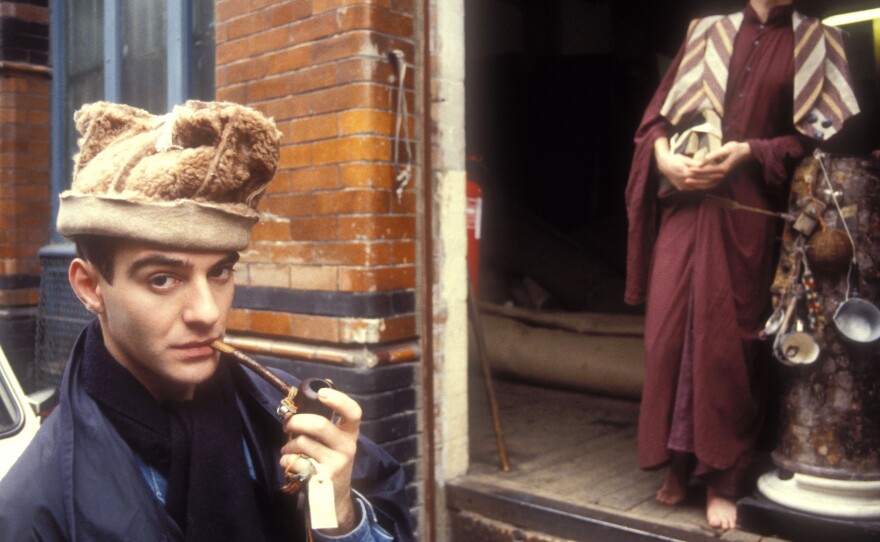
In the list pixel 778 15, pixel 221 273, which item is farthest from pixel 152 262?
pixel 778 15

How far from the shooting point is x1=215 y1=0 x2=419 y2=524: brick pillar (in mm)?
3426

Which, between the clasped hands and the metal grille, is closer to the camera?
the clasped hands

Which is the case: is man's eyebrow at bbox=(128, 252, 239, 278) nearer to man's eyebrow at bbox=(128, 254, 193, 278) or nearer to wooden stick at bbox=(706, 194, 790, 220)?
man's eyebrow at bbox=(128, 254, 193, 278)

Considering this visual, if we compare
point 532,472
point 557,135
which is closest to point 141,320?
point 532,472

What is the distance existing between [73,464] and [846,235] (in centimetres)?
258

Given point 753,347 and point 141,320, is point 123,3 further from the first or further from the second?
point 141,320

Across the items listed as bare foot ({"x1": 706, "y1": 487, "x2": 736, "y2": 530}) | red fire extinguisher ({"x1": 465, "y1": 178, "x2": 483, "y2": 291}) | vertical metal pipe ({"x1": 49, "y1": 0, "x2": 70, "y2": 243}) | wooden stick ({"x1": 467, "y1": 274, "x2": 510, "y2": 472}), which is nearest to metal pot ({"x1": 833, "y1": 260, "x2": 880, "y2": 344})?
Answer: bare foot ({"x1": 706, "y1": 487, "x2": 736, "y2": 530})

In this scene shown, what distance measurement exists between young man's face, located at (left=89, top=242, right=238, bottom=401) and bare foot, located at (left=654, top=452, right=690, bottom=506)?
7.91 ft

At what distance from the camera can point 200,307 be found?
1.34m

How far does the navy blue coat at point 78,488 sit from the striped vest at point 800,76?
2602 millimetres

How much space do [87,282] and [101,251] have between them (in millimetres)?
69

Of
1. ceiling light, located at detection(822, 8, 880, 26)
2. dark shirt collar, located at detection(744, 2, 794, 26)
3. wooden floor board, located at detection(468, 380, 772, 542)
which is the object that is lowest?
wooden floor board, located at detection(468, 380, 772, 542)

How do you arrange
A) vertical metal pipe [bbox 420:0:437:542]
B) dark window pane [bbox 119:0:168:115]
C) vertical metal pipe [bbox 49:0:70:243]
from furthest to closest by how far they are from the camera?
vertical metal pipe [bbox 49:0:70:243], dark window pane [bbox 119:0:168:115], vertical metal pipe [bbox 420:0:437:542]

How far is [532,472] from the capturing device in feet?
12.7
